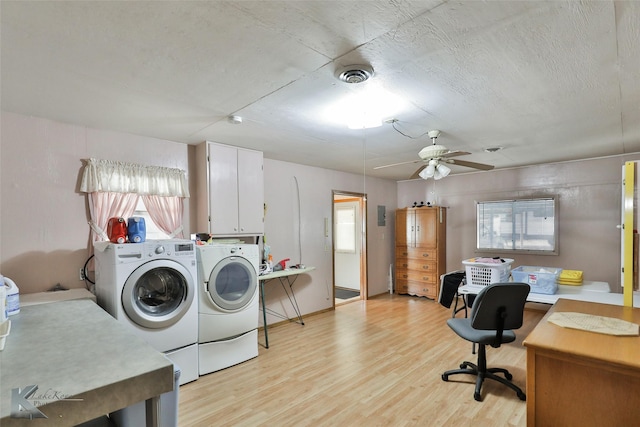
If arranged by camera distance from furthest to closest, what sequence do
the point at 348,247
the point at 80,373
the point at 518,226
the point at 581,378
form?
the point at 348,247
the point at 518,226
the point at 581,378
the point at 80,373

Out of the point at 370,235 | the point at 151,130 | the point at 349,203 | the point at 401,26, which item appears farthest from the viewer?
the point at 349,203

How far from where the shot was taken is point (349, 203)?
6.64m

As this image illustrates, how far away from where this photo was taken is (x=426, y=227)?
5820 millimetres

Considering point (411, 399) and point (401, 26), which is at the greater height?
point (401, 26)

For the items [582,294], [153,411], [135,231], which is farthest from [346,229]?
[153,411]

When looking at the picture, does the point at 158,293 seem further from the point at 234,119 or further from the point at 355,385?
the point at 355,385

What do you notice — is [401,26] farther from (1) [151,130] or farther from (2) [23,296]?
(2) [23,296]

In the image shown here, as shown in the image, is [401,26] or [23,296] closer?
[401,26]

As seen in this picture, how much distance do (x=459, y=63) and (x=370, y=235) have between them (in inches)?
171

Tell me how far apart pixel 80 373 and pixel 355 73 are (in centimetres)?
187

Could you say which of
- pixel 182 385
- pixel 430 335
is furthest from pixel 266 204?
pixel 430 335

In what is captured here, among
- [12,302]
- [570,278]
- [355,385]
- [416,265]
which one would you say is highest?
[12,302]

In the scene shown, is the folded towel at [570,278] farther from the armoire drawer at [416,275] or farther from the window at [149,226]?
the window at [149,226]

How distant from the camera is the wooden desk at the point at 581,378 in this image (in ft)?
5.05
